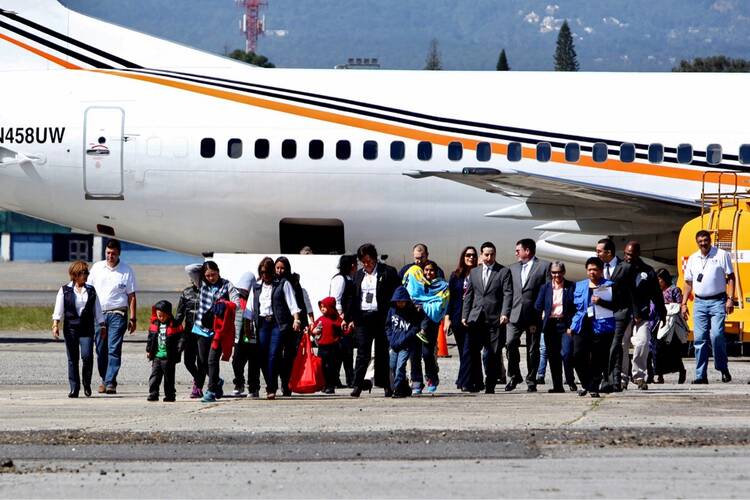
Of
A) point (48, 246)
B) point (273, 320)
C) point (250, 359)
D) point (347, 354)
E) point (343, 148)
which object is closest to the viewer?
point (273, 320)

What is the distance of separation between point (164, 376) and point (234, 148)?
9.40m

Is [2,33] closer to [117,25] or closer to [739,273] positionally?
[117,25]

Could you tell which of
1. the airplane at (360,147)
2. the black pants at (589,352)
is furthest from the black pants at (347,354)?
the airplane at (360,147)

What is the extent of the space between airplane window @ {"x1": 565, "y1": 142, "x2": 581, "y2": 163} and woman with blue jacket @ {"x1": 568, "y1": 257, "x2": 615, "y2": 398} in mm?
8468

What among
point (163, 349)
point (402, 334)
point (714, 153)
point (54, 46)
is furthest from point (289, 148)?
point (163, 349)

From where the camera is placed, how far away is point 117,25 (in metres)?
25.0

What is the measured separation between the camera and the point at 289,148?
23969 mm

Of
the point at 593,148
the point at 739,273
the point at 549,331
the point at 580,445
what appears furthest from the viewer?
the point at 593,148

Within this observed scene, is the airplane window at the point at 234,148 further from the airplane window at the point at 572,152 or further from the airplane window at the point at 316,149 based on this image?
the airplane window at the point at 572,152

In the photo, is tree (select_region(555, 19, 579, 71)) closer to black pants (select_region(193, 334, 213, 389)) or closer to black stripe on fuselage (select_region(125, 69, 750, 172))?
black stripe on fuselage (select_region(125, 69, 750, 172))

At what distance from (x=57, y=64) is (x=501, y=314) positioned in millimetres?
11896

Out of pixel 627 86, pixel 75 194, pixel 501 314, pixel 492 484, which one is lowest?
pixel 492 484

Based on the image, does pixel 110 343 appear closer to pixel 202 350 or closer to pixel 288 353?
pixel 202 350

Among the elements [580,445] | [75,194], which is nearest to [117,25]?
[75,194]
